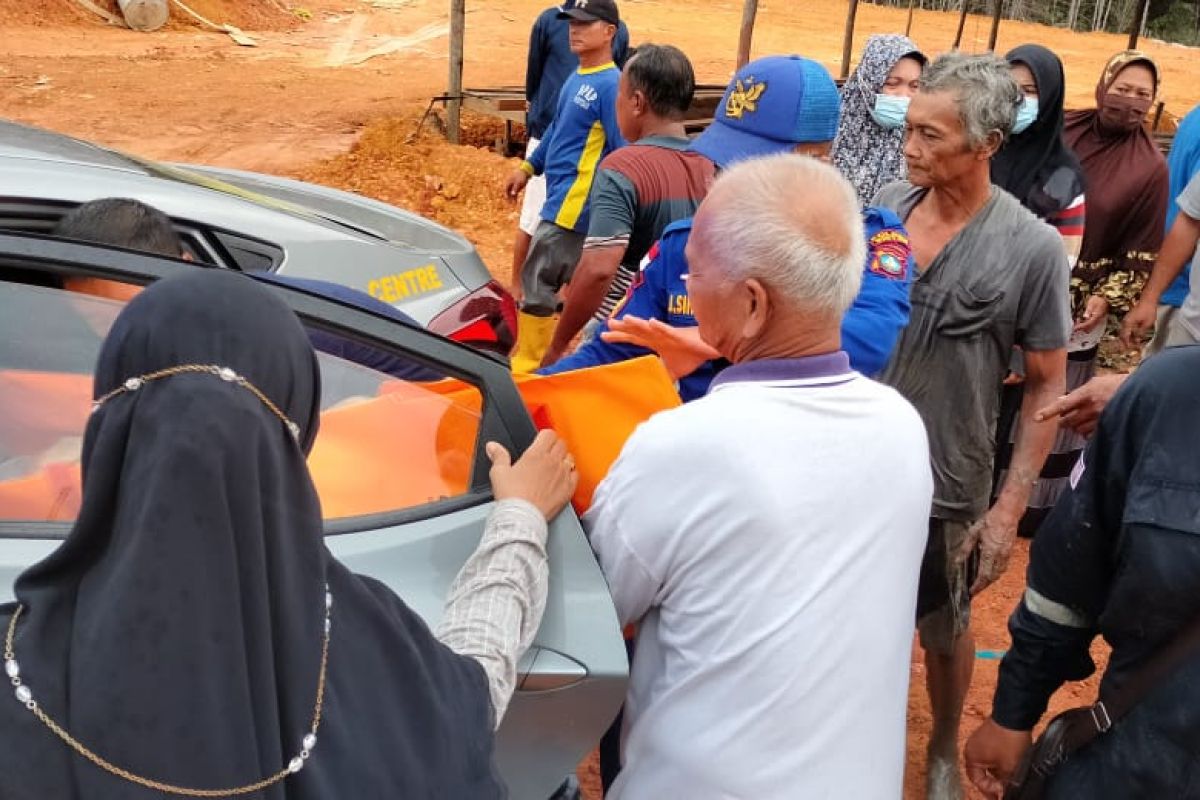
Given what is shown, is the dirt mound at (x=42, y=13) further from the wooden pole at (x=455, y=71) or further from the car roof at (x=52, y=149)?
the car roof at (x=52, y=149)

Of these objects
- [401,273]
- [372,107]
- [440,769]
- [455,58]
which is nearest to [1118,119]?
[401,273]

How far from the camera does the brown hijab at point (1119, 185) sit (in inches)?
174

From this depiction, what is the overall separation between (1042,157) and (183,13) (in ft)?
65.0

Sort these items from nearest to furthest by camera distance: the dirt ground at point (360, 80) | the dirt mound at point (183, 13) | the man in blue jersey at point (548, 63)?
the man in blue jersey at point (548, 63) < the dirt ground at point (360, 80) < the dirt mound at point (183, 13)

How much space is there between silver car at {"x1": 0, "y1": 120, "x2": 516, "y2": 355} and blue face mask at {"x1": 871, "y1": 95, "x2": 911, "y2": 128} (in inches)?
55.6

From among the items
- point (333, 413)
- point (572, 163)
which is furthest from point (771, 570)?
point (572, 163)

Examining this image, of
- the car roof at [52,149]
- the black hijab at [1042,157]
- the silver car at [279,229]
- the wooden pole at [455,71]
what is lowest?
the wooden pole at [455,71]

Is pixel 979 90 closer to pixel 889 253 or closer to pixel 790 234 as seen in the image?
pixel 889 253

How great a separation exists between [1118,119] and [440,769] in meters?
4.17

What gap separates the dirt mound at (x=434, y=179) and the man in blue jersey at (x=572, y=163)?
327cm

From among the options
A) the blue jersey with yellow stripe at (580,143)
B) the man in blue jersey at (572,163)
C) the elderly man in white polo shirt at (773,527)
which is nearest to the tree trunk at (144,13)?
the man in blue jersey at (572,163)

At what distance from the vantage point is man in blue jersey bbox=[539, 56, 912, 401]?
7.35 ft

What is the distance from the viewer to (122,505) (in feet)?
3.64

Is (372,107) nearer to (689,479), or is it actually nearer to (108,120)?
(108,120)
